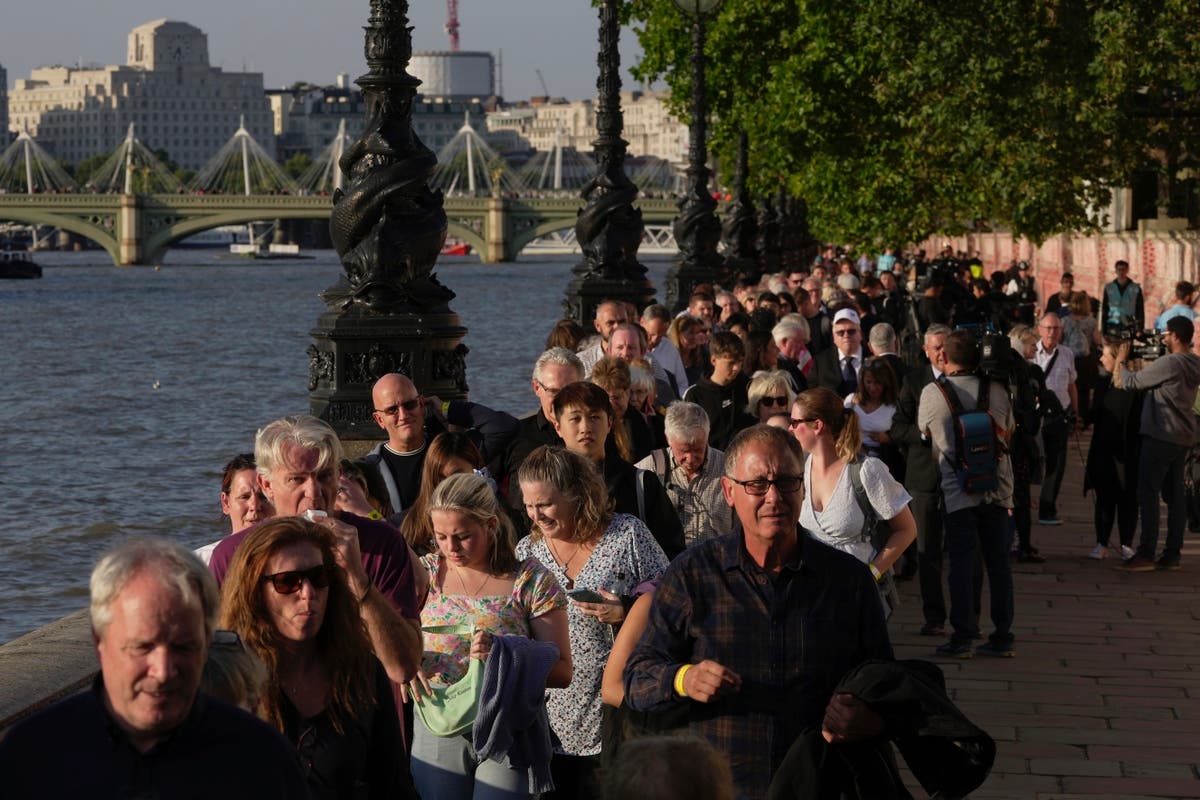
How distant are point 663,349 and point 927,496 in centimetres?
266

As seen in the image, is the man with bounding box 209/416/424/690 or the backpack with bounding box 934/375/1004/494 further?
the backpack with bounding box 934/375/1004/494

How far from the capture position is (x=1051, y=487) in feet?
48.8

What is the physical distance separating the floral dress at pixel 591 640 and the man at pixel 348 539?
3.01 feet

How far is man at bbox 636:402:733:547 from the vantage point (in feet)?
25.4

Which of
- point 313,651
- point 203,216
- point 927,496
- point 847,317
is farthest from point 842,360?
point 203,216

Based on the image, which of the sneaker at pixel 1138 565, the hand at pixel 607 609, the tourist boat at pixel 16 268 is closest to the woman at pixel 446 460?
the hand at pixel 607 609

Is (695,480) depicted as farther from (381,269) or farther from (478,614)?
(381,269)

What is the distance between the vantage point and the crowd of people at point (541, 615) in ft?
11.9

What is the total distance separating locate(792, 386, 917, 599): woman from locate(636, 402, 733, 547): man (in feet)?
1.02

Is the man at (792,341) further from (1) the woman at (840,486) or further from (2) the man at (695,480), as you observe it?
(2) the man at (695,480)

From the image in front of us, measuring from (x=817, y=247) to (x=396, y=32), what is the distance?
73408 mm

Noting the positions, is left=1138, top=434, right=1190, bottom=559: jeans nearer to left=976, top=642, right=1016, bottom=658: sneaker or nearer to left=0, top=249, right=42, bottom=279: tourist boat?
left=976, top=642, right=1016, bottom=658: sneaker

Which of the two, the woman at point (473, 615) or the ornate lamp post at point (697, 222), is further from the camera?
the ornate lamp post at point (697, 222)

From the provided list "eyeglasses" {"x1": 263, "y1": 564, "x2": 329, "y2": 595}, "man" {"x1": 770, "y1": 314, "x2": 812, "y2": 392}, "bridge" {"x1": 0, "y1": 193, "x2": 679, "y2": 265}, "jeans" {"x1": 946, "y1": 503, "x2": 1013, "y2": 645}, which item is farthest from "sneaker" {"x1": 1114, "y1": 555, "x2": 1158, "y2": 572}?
"bridge" {"x1": 0, "y1": 193, "x2": 679, "y2": 265}
